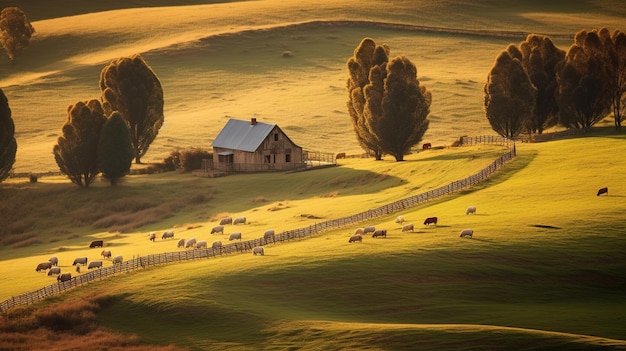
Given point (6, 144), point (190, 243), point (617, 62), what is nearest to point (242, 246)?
point (190, 243)

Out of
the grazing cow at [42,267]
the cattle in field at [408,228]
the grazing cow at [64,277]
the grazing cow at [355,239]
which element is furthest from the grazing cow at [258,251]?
the grazing cow at [42,267]

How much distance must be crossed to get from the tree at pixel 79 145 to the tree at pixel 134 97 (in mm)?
12668

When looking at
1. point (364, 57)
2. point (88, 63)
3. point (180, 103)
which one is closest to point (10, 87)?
point (88, 63)

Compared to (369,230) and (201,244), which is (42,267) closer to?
(201,244)

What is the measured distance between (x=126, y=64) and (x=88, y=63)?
57.4 meters

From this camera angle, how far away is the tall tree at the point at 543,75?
125 m

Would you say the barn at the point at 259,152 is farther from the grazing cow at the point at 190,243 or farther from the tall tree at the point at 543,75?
the grazing cow at the point at 190,243

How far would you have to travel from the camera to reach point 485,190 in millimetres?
95250

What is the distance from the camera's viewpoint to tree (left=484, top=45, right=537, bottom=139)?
119 meters

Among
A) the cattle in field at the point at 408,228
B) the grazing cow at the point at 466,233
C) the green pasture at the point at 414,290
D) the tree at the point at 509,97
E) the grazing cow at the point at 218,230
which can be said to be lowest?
the green pasture at the point at 414,290

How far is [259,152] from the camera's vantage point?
12306 centimetres

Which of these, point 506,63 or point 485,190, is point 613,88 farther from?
A: point 485,190

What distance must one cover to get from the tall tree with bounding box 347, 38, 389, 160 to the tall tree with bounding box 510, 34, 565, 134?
56.0 ft

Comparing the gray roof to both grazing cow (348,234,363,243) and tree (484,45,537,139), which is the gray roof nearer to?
tree (484,45,537,139)
